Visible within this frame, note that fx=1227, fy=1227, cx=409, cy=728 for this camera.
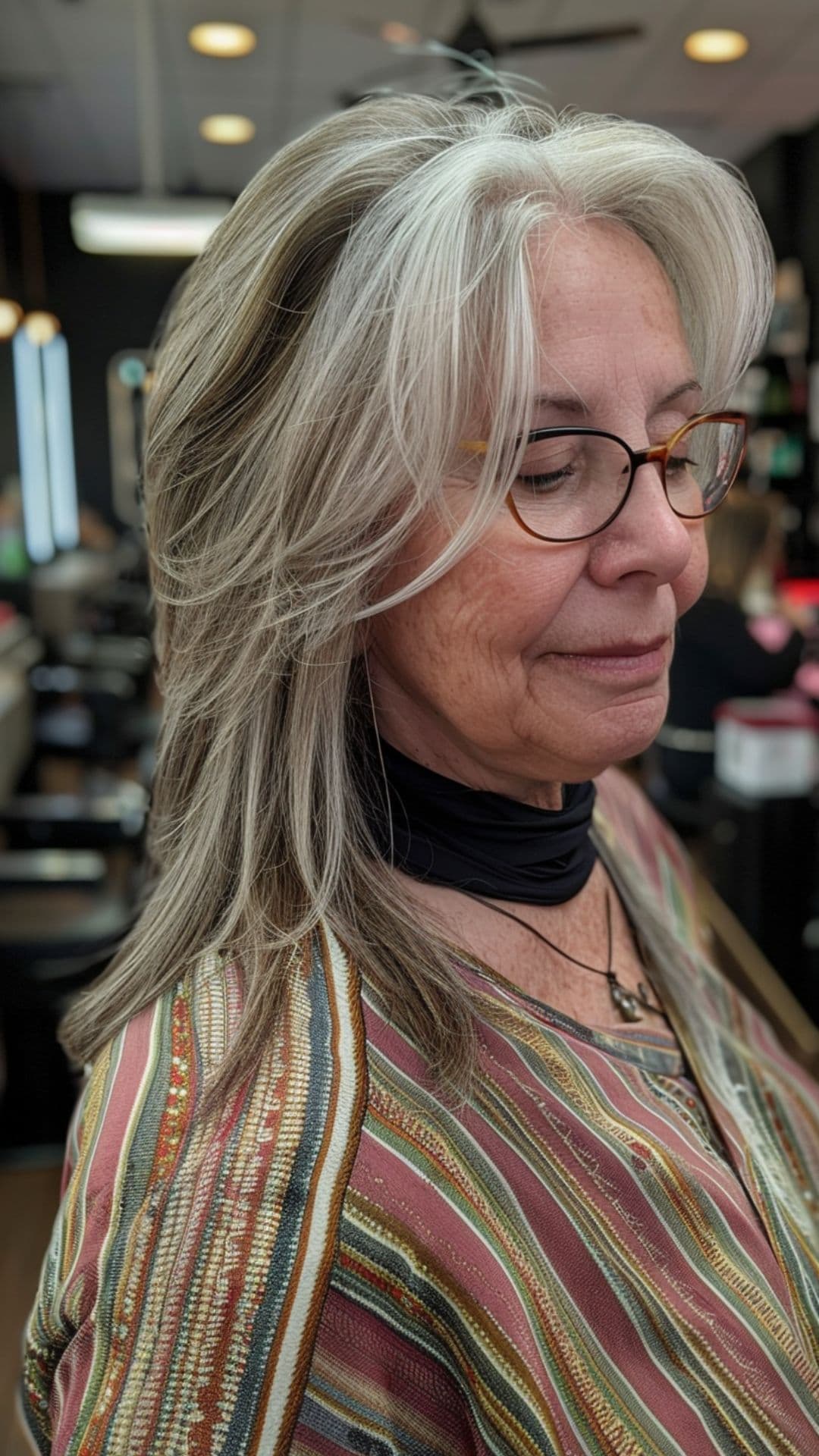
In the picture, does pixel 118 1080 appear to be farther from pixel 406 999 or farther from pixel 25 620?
pixel 25 620

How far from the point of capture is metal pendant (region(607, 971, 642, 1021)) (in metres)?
0.97

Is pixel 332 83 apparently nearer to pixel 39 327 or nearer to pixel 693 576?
pixel 39 327

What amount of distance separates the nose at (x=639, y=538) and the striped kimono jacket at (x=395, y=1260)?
0.93ft

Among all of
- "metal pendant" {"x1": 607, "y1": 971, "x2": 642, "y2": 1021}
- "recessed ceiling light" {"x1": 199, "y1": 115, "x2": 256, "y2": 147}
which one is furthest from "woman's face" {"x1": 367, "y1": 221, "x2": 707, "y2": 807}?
"recessed ceiling light" {"x1": 199, "y1": 115, "x2": 256, "y2": 147}

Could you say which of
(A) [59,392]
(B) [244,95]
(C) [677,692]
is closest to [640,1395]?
(C) [677,692]

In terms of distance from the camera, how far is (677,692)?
13.1 feet

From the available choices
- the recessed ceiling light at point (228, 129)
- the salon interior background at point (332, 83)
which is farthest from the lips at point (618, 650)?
the recessed ceiling light at point (228, 129)

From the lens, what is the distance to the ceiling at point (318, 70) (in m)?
4.91

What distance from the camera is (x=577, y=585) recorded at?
2.55ft

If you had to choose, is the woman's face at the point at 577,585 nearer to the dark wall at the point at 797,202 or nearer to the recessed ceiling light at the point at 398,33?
the recessed ceiling light at the point at 398,33

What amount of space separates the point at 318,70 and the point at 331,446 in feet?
19.5

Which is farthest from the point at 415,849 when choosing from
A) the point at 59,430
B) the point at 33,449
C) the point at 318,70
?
the point at 59,430

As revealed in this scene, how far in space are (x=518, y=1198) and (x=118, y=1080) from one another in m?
0.25

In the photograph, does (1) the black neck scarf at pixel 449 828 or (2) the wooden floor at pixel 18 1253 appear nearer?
(1) the black neck scarf at pixel 449 828
